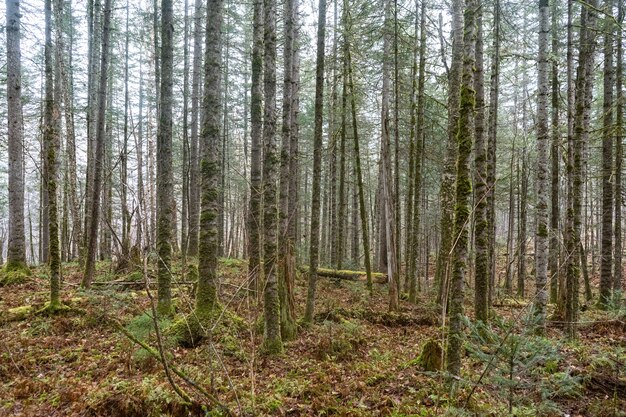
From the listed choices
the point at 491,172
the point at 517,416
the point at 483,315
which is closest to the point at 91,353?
the point at 517,416

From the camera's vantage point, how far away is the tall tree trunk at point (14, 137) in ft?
33.6

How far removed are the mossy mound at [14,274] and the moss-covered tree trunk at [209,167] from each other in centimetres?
642

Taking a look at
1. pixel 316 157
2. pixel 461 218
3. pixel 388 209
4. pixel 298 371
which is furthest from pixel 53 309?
pixel 388 209

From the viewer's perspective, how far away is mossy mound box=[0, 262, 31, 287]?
9867mm

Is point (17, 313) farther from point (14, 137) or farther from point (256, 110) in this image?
point (256, 110)

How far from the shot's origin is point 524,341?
10.9 ft

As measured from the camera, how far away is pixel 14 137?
404 inches

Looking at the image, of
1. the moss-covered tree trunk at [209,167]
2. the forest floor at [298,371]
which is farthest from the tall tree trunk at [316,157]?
the moss-covered tree trunk at [209,167]

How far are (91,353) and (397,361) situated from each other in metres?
5.26

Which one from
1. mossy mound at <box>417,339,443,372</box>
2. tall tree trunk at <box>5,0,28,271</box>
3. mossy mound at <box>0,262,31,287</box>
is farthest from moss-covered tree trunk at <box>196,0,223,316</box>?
tall tree trunk at <box>5,0,28,271</box>

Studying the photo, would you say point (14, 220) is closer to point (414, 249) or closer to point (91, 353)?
point (91, 353)

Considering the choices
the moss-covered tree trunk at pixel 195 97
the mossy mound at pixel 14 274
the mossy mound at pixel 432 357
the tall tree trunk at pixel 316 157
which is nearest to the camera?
the mossy mound at pixel 432 357

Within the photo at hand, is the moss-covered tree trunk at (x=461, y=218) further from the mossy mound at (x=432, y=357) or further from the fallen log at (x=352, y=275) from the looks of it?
the fallen log at (x=352, y=275)

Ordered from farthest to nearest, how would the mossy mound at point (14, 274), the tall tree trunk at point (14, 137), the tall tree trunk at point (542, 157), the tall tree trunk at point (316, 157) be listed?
the tall tree trunk at point (14, 137) < the mossy mound at point (14, 274) < the tall tree trunk at point (316, 157) < the tall tree trunk at point (542, 157)
